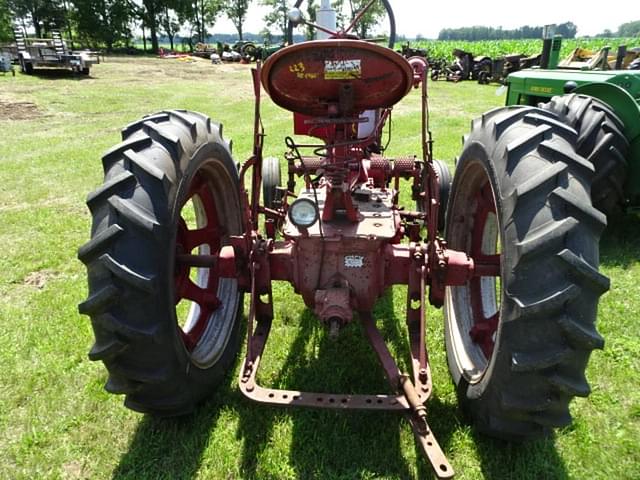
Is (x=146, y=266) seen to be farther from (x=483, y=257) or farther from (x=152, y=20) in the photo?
(x=152, y=20)

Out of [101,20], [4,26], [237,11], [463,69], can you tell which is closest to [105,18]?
[101,20]

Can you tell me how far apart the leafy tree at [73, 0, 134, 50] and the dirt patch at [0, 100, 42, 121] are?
34997 millimetres

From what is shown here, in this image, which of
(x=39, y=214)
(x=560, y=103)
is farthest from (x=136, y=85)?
(x=560, y=103)

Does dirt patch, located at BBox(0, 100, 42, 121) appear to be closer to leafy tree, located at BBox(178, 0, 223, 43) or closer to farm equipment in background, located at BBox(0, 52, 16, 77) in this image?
farm equipment in background, located at BBox(0, 52, 16, 77)

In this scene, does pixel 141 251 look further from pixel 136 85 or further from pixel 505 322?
pixel 136 85

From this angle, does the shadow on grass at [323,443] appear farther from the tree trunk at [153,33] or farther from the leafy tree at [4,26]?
the tree trunk at [153,33]

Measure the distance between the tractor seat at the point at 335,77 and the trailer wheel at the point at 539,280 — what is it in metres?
0.62

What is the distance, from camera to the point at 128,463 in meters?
2.38

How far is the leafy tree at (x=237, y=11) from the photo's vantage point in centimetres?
6525

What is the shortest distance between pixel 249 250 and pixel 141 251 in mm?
644

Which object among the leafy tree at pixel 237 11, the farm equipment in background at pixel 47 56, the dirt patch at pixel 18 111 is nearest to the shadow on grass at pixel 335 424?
the dirt patch at pixel 18 111

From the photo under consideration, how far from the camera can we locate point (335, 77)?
2348 millimetres

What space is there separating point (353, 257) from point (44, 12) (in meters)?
57.7

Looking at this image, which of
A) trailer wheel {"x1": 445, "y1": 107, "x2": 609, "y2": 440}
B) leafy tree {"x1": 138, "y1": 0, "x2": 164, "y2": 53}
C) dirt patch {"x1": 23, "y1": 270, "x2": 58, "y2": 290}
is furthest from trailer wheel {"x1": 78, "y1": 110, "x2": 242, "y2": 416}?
leafy tree {"x1": 138, "y1": 0, "x2": 164, "y2": 53}
